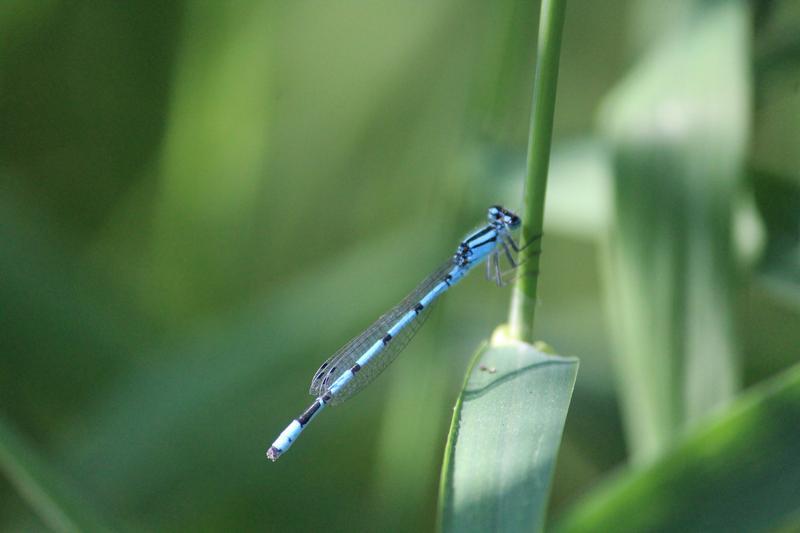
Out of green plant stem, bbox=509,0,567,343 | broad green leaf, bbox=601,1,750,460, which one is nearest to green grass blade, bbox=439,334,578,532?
green plant stem, bbox=509,0,567,343

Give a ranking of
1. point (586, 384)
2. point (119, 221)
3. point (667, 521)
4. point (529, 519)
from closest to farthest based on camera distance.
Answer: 1. point (529, 519)
2. point (667, 521)
3. point (586, 384)
4. point (119, 221)

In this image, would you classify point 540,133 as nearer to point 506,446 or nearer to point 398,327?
point 506,446

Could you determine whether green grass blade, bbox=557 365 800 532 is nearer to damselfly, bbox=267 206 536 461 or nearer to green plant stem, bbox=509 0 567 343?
green plant stem, bbox=509 0 567 343

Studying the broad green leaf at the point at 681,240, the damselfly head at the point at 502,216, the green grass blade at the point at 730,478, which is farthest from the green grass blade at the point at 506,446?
the damselfly head at the point at 502,216

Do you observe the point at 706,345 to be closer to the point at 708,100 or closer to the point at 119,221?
the point at 708,100

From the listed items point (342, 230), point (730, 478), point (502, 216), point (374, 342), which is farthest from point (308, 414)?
point (730, 478)

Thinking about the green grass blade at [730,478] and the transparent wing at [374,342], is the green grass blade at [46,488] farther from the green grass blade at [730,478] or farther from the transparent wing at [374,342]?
the green grass blade at [730,478]

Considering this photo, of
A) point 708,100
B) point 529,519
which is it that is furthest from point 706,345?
point 529,519
